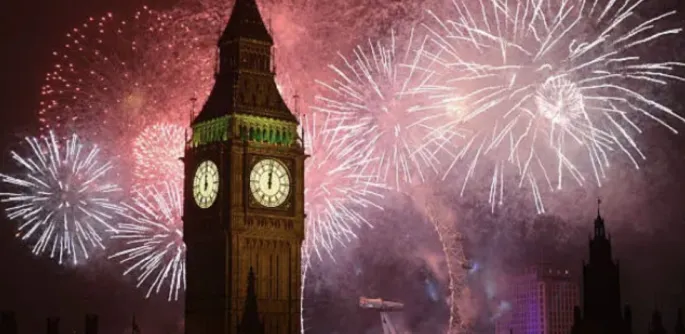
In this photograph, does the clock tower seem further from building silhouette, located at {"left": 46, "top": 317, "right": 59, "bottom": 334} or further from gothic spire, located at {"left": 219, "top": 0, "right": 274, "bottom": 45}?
building silhouette, located at {"left": 46, "top": 317, "right": 59, "bottom": 334}

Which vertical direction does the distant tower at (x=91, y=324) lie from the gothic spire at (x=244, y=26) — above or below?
below

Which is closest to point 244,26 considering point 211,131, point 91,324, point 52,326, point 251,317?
point 211,131

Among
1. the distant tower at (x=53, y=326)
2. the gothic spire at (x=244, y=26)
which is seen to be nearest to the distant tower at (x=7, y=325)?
the distant tower at (x=53, y=326)

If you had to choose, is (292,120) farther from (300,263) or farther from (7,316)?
(7,316)

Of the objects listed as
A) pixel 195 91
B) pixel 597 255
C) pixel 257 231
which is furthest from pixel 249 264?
pixel 597 255

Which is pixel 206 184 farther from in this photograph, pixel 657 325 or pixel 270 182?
pixel 657 325

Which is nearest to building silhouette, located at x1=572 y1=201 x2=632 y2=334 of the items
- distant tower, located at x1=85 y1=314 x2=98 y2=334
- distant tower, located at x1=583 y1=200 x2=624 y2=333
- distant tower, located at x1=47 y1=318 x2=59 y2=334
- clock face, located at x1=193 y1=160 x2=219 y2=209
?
distant tower, located at x1=583 y1=200 x2=624 y2=333

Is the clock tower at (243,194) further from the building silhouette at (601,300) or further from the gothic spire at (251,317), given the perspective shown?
the building silhouette at (601,300)
